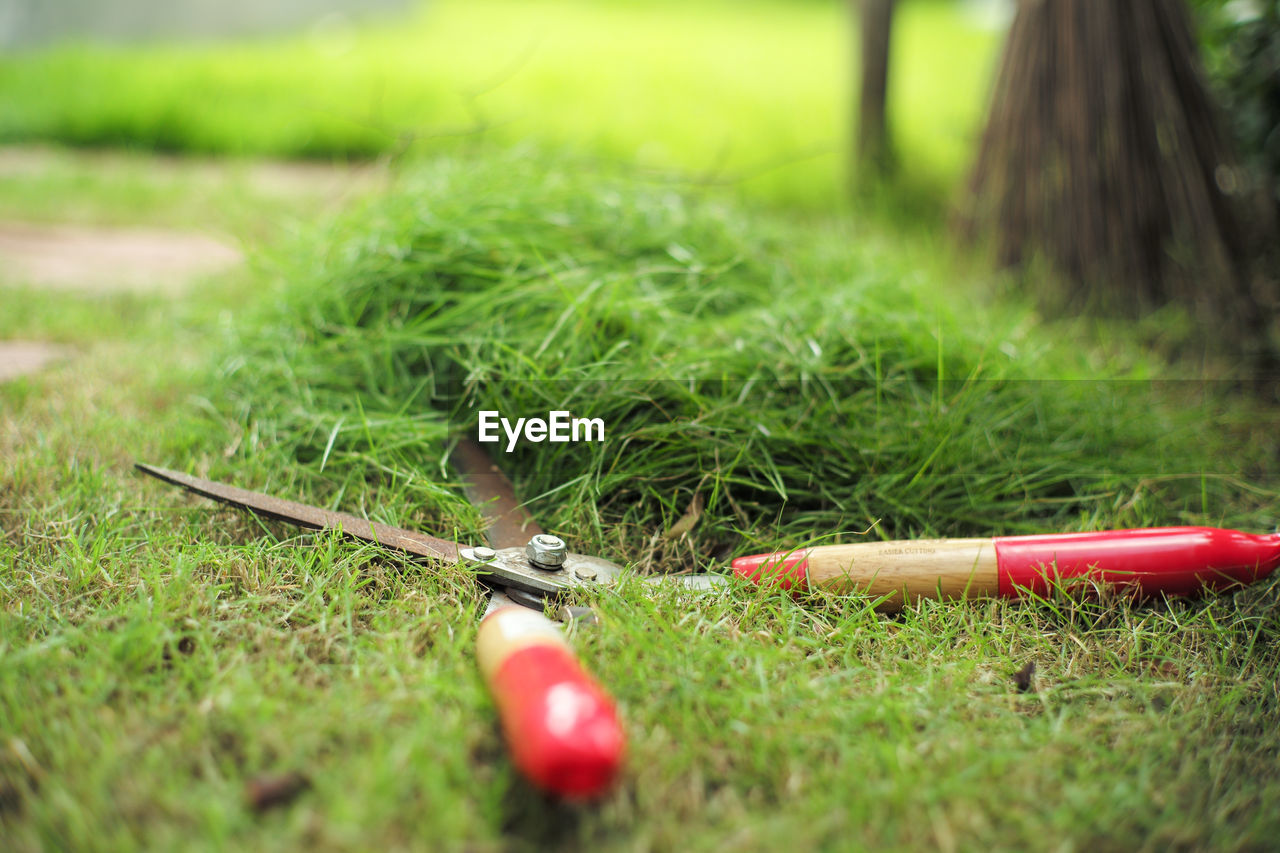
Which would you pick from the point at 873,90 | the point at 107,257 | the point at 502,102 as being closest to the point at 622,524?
the point at 107,257

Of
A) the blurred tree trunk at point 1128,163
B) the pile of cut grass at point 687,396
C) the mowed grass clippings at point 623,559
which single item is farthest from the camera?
the blurred tree trunk at point 1128,163

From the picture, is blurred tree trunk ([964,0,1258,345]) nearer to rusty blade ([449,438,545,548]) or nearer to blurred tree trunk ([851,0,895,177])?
blurred tree trunk ([851,0,895,177])

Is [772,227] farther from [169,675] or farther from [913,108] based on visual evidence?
[913,108]

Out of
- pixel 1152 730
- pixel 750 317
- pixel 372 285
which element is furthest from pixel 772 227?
pixel 1152 730

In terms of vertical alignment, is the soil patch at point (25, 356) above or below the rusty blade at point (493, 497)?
above

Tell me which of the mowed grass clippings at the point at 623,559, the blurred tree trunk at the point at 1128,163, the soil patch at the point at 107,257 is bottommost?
the mowed grass clippings at the point at 623,559

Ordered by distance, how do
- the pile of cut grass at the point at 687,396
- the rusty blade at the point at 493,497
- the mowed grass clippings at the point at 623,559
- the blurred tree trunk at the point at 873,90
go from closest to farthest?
1. the mowed grass clippings at the point at 623,559
2. the rusty blade at the point at 493,497
3. the pile of cut grass at the point at 687,396
4. the blurred tree trunk at the point at 873,90

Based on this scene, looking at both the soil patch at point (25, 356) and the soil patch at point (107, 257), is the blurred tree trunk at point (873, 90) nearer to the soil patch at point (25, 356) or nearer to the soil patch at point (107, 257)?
the soil patch at point (107, 257)

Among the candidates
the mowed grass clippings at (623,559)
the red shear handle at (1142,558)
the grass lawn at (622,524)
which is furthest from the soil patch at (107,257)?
the red shear handle at (1142,558)
